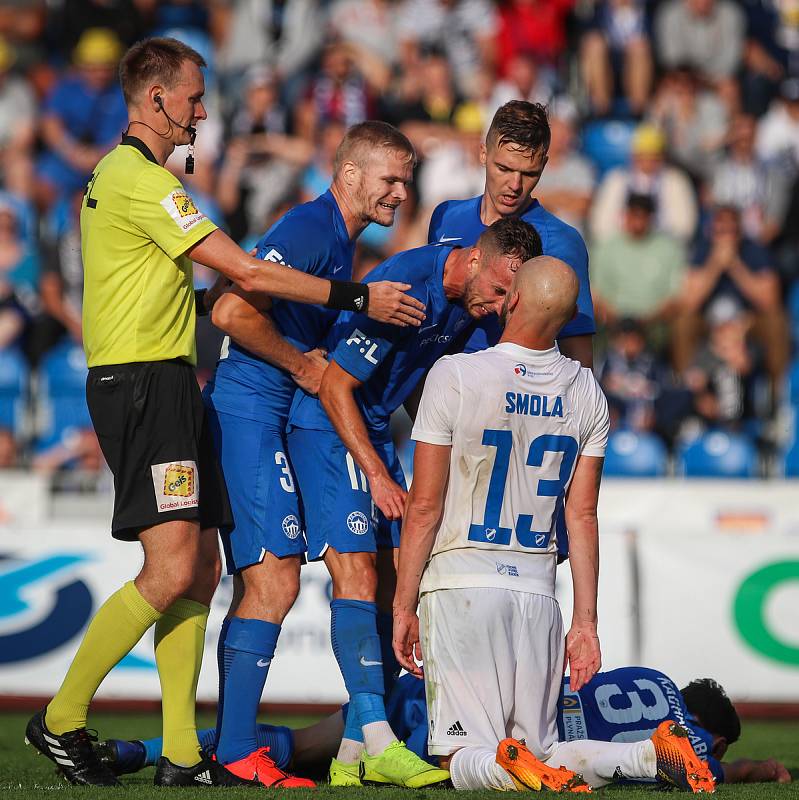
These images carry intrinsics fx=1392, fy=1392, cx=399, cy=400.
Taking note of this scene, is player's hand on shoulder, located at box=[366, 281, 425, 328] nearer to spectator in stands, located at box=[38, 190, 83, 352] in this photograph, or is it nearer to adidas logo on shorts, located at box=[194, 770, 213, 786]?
adidas logo on shorts, located at box=[194, 770, 213, 786]

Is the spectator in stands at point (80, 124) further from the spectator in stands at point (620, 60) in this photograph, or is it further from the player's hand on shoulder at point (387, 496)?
the player's hand on shoulder at point (387, 496)

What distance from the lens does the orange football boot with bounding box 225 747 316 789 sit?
18.5 ft

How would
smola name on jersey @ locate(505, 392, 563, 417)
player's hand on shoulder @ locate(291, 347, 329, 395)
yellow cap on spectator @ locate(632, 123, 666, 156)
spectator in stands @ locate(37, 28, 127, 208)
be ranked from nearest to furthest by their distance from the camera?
smola name on jersey @ locate(505, 392, 563, 417), player's hand on shoulder @ locate(291, 347, 329, 395), yellow cap on spectator @ locate(632, 123, 666, 156), spectator in stands @ locate(37, 28, 127, 208)

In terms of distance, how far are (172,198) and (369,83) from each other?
10.0m

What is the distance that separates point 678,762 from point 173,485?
2.21 metres

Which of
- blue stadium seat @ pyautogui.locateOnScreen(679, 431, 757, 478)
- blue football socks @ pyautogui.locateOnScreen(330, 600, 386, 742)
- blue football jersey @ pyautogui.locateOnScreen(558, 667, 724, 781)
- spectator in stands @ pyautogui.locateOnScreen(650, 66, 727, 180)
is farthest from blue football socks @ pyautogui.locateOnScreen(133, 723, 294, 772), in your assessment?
spectator in stands @ pyautogui.locateOnScreen(650, 66, 727, 180)

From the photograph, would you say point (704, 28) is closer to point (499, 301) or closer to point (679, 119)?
point (679, 119)

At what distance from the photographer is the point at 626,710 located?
19.8 ft

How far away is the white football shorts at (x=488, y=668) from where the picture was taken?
5160 mm

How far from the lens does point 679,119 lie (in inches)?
606

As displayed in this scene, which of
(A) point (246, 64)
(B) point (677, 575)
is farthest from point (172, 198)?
(A) point (246, 64)

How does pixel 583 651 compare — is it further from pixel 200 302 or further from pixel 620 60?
pixel 620 60

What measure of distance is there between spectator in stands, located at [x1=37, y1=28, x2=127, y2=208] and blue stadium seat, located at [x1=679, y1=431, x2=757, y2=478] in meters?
6.67

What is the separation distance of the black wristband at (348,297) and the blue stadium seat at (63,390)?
A: 7.53m
